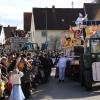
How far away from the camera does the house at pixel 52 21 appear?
3228 inches

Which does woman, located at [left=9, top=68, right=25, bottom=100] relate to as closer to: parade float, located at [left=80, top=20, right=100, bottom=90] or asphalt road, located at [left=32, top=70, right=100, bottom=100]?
asphalt road, located at [left=32, top=70, right=100, bottom=100]

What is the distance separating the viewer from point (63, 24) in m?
83.4

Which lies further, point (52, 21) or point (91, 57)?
point (52, 21)

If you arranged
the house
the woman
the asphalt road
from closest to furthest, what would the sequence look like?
the woman → the asphalt road → the house

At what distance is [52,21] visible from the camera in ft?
273

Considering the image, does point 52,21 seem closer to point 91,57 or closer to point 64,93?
point 91,57

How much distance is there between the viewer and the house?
8200cm

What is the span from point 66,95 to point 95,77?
173cm

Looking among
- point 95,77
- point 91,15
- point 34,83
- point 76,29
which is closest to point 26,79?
point 95,77

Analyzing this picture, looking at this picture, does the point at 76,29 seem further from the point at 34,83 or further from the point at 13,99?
the point at 13,99

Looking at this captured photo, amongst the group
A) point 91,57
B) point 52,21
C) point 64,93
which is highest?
point 52,21

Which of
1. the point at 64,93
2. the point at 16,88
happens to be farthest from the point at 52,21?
the point at 16,88

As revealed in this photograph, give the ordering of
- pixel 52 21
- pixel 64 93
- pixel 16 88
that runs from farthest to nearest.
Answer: pixel 52 21 → pixel 64 93 → pixel 16 88

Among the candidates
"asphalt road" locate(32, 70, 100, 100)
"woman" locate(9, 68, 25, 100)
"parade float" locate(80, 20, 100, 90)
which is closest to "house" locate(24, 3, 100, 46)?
"asphalt road" locate(32, 70, 100, 100)
